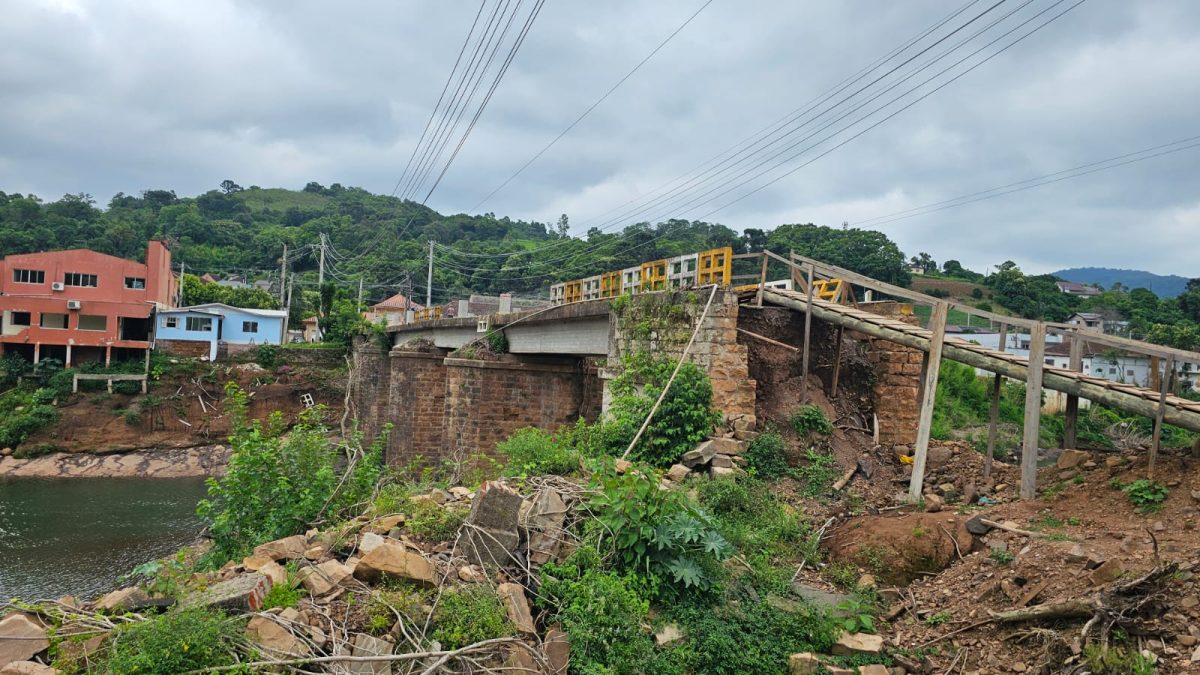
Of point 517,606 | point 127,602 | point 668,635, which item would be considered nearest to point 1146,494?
point 668,635

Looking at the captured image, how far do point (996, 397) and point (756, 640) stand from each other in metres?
4.14

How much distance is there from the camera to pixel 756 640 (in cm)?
511

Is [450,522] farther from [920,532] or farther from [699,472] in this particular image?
[920,532]

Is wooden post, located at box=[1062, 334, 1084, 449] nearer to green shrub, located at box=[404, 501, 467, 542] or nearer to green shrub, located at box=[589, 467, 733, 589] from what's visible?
green shrub, located at box=[589, 467, 733, 589]

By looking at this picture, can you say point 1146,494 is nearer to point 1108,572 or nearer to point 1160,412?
point 1160,412

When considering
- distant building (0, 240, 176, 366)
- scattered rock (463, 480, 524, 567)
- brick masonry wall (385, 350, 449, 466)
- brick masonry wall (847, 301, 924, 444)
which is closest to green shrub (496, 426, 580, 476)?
scattered rock (463, 480, 524, 567)

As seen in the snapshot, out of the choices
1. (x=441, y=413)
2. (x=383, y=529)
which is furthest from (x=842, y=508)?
(x=441, y=413)

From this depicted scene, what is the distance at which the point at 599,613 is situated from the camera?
4.82 metres

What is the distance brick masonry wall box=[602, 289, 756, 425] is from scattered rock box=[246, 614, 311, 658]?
19.9ft

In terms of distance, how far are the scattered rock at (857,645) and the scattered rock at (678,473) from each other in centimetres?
291

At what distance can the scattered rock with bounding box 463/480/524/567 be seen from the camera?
5340 millimetres

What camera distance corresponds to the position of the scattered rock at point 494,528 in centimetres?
534

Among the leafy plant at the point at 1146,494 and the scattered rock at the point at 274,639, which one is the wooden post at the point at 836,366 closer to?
the leafy plant at the point at 1146,494

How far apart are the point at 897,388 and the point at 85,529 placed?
22.3 m
